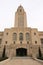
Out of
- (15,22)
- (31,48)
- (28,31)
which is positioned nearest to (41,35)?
(28,31)

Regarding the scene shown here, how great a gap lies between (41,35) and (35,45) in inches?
265

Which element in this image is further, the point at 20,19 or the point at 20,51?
the point at 20,19

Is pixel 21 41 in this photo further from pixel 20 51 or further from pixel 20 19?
pixel 20 19

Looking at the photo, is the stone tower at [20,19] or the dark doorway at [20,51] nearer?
the dark doorway at [20,51]

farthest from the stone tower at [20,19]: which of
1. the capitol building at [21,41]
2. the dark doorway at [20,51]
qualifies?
the dark doorway at [20,51]

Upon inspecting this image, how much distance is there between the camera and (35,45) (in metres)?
37.1

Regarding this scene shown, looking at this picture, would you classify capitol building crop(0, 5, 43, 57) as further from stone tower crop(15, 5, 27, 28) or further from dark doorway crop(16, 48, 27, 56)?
stone tower crop(15, 5, 27, 28)

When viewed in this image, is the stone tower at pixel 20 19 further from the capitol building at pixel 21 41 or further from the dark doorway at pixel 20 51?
the dark doorway at pixel 20 51

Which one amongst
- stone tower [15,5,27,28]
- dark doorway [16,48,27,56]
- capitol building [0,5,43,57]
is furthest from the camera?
stone tower [15,5,27,28]

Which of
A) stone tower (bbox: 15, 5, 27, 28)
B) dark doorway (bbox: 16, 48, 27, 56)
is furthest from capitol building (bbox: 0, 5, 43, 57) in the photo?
stone tower (bbox: 15, 5, 27, 28)

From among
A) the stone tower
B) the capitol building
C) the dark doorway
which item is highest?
the stone tower

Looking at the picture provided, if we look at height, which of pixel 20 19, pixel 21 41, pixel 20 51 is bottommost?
pixel 20 51

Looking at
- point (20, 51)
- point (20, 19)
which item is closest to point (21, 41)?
point (20, 51)

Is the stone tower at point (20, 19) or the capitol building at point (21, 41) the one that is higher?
the stone tower at point (20, 19)
